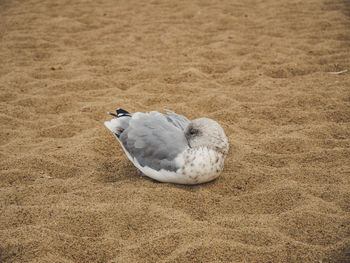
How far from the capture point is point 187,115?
3.75m

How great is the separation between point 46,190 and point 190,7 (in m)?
5.42

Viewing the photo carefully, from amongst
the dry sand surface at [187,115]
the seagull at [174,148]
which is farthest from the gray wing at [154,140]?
the dry sand surface at [187,115]

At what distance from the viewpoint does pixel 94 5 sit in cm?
743

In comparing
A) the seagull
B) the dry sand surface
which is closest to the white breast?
the seagull

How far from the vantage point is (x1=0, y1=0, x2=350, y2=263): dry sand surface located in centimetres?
212

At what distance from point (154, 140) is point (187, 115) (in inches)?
44.5

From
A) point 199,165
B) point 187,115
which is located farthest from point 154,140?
point 187,115

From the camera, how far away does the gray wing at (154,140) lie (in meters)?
2.59

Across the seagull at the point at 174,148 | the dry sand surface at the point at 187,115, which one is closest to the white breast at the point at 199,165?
the seagull at the point at 174,148

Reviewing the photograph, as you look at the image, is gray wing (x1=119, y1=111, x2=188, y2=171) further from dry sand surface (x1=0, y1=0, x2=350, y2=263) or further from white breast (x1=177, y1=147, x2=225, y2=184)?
dry sand surface (x1=0, y1=0, x2=350, y2=263)

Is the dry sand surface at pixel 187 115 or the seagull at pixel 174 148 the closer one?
the dry sand surface at pixel 187 115

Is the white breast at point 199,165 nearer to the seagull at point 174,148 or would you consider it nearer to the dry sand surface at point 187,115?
the seagull at point 174,148

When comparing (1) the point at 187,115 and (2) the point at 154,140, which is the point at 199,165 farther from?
(1) the point at 187,115

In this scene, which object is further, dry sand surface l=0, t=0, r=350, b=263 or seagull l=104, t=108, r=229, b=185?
seagull l=104, t=108, r=229, b=185
